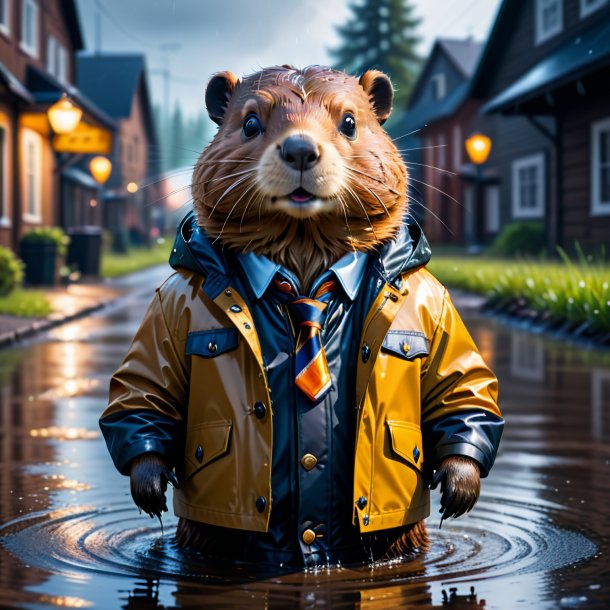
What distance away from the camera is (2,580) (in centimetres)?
409

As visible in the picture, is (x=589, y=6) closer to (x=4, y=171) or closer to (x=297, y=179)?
(x=4, y=171)

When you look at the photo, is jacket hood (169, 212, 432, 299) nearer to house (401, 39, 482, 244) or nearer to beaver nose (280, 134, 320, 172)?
beaver nose (280, 134, 320, 172)

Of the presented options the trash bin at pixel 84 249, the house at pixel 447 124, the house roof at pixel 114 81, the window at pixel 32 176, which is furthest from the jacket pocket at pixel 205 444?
the house roof at pixel 114 81

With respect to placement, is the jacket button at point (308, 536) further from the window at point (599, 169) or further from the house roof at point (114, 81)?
the house roof at point (114, 81)

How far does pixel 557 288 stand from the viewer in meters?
15.5

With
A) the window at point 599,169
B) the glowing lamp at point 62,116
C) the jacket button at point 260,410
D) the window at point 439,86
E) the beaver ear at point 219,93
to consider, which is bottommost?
the jacket button at point 260,410

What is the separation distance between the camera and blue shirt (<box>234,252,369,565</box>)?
12.8ft

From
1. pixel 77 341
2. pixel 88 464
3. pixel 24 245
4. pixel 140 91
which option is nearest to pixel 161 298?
pixel 88 464

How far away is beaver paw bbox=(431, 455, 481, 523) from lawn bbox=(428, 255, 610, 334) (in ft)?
31.5

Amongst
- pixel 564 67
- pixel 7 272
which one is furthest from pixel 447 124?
pixel 7 272

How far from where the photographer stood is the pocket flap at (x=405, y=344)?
396 cm

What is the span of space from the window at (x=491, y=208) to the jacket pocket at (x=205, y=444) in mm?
35589

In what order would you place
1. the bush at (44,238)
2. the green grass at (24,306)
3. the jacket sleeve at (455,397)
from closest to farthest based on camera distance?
1. the jacket sleeve at (455,397)
2. the green grass at (24,306)
3. the bush at (44,238)

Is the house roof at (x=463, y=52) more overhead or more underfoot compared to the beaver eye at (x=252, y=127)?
Answer: more overhead
